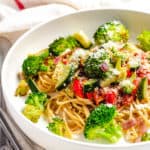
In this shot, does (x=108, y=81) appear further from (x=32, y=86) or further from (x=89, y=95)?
(x=32, y=86)

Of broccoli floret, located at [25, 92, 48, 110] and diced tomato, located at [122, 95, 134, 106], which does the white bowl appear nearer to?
broccoli floret, located at [25, 92, 48, 110]

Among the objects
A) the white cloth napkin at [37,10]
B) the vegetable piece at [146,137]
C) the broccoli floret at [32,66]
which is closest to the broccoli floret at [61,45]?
the broccoli floret at [32,66]

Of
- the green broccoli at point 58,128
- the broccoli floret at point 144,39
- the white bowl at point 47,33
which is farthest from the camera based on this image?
the broccoli floret at point 144,39

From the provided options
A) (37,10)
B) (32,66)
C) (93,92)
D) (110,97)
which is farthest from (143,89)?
(37,10)

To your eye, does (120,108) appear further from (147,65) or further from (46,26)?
(46,26)

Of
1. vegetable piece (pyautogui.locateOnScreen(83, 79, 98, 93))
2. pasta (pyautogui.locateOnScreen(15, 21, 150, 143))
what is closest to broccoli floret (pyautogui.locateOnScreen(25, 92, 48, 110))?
pasta (pyautogui.locateOnScreen(15, 21, 150, 143))

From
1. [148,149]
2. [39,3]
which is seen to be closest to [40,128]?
[148,149]

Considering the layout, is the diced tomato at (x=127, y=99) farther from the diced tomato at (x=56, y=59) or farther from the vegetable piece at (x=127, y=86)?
the diced tomato at (x=56, y=59)
